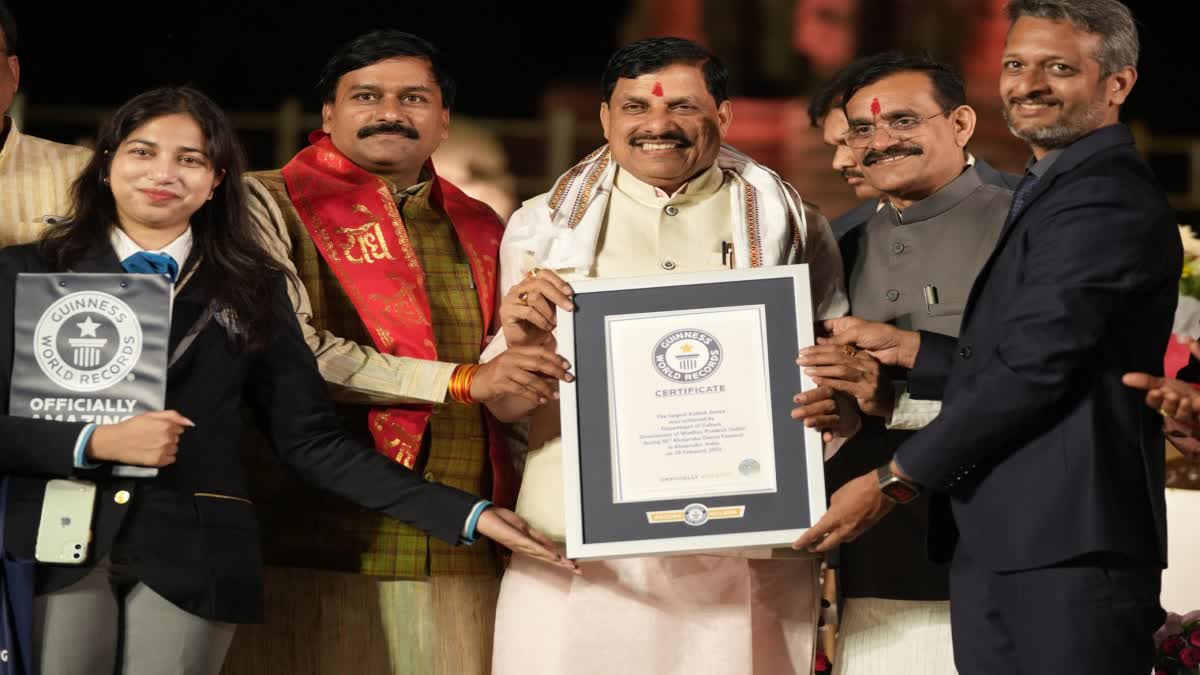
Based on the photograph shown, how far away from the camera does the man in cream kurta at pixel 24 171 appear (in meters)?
3.19

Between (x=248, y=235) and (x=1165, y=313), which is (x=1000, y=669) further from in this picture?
(x=248, y=235)

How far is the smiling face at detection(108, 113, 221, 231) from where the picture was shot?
2736mm

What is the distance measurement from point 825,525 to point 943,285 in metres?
0.63

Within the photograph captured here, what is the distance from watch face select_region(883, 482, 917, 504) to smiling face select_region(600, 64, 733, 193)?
30.7 inches

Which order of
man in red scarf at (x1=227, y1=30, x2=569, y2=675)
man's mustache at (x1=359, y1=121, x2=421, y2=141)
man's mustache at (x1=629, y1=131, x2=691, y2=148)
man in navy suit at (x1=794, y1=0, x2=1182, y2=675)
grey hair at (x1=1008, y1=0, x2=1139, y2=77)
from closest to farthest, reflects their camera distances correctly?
man in navy suit at (x1=794, y1=0, x2=1182, y2=675)
grey hair at (x1=1008, y1=0, x2=1139, y2=77)
man's mustache at (x1=629, y1=131, x2=691, y2=148)
man in red scarf at (x1=227, y1=30, x2=569, y2=675)
man's mustache at (x1=359, y1=121, x2=421, y2=141)

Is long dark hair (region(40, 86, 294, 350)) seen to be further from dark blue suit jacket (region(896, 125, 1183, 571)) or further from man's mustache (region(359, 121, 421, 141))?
dark blue suit jacket (region(896, 125, 1183, 571))

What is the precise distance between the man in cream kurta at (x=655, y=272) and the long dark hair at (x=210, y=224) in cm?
50

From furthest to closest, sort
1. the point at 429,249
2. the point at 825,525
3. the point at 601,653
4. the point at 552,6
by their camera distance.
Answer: the point at 552,6
the point at 429,249
the point at 601,653
the point at 825,525

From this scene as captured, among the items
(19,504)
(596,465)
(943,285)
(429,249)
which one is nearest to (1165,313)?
(943,285)

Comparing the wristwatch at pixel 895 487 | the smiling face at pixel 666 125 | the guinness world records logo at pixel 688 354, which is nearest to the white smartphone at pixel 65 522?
the guinness world records logo at pixel 688 354

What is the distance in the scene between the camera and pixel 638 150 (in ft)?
10.1

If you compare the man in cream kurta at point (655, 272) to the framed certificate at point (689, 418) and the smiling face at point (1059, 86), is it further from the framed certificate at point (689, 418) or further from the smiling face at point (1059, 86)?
the smiling face at point (1059, 86)

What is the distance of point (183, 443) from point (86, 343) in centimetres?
24

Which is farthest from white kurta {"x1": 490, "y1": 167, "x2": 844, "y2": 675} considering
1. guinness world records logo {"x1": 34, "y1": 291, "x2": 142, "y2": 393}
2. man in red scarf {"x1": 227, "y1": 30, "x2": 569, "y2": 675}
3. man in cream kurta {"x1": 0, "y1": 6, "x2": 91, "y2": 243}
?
man in cream kurta {"x1": 0, "y1": 6, "x2": 91, "y2": 243}
